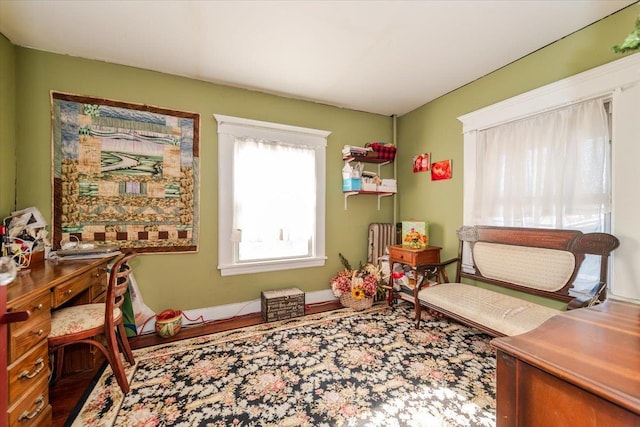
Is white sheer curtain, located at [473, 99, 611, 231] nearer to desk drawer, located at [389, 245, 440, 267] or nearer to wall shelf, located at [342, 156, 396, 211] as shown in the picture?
desk drawer, located at [389, 245, 440, 267]

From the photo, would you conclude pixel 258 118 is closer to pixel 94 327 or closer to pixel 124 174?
pixel 124 174

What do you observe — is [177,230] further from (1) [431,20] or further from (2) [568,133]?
(2) [568,133]

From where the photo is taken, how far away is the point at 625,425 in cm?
62

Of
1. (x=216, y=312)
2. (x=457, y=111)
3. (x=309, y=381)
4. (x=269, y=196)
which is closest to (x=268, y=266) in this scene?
(x=216, y=312)

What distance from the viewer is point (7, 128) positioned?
2.11 metres

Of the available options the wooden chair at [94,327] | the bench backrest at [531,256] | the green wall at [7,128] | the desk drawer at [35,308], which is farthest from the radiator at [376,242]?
the green wall at [7,128]

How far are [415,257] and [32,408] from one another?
306 cm

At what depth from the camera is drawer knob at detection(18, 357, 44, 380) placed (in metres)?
1.27

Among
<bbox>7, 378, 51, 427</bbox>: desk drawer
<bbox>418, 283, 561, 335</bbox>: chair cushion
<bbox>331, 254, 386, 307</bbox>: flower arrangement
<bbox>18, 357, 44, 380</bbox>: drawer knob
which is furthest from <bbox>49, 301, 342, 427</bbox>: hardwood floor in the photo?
<bbox>418, 283, 561, 335</bbox>: chair cushion

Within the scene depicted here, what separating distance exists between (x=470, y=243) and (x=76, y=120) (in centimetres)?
409

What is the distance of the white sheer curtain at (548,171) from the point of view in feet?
6.59

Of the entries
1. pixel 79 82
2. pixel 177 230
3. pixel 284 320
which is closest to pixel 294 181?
pixel 177 230

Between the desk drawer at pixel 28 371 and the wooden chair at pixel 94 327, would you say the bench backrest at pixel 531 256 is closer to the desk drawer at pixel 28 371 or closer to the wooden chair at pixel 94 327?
the wooden chair at pixel 94 327

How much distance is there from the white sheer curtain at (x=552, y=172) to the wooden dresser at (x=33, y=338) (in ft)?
11.6
